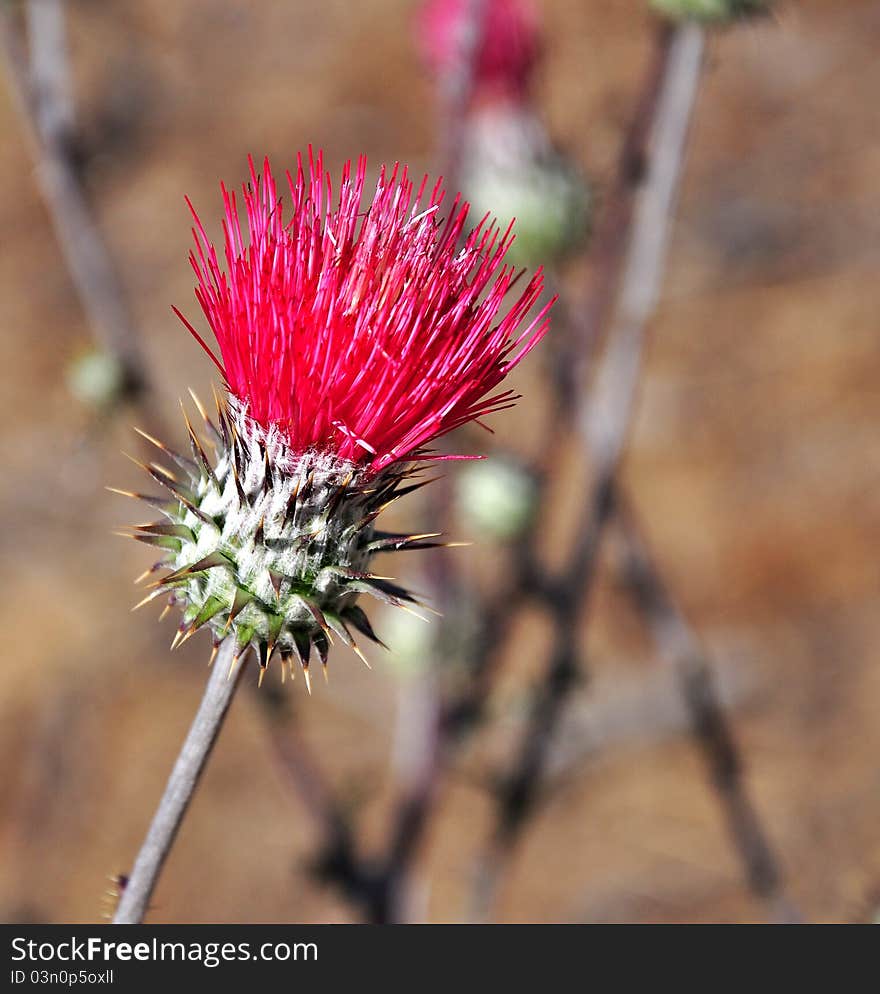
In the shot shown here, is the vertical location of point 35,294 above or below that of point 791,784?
above

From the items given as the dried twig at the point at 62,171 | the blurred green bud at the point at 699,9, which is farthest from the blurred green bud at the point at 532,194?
the dried twig at the point at 62,171

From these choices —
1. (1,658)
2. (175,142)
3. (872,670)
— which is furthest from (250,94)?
(872,670)

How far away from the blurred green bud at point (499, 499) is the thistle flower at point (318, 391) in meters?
1.86

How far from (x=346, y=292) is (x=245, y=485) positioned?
1.60 feet

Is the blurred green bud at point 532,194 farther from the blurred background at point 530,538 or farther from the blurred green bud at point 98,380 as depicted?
the blurred green bud at point 98,380

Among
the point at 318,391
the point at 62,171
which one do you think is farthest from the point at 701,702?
the point at 62,171

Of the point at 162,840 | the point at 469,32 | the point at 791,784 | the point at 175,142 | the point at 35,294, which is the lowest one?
the point at 162,840

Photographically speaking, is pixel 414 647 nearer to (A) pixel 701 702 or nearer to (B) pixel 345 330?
(A) pixel 701 702

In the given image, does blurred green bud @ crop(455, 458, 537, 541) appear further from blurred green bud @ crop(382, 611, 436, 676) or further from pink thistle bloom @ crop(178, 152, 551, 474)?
pink thistle bloom @ crop(178, 152, 551, 474)

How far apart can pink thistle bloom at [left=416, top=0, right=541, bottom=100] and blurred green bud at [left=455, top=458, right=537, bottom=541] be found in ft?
6.00

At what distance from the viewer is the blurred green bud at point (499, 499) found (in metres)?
A: 4.30

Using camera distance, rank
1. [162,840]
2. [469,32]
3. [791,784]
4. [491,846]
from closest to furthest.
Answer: [162,840] → [469,32] → [491,846] → [791,784]

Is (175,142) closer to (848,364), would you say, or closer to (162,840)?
(848,364)
